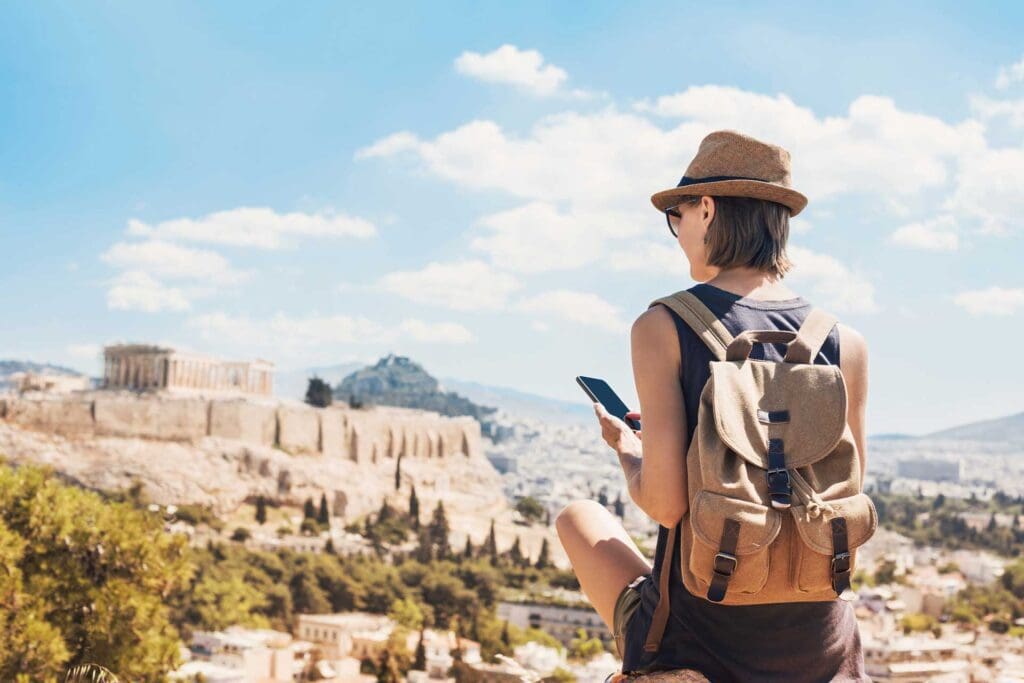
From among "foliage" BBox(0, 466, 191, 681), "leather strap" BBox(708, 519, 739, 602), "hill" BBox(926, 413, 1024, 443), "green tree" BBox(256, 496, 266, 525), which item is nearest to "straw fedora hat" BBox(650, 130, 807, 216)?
"leather strap" BBox(708, 519, 739, 602)

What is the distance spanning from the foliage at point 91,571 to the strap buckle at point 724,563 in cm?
569

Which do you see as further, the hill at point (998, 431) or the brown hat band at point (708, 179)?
the hill at point (998, 431)

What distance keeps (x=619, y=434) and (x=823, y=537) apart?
40 cm

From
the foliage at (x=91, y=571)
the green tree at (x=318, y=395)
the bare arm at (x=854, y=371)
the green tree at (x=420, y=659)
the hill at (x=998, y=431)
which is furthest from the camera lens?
the hill at (x=998, y=431)

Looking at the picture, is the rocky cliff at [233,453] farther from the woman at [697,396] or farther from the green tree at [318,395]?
the woman at [697,396]

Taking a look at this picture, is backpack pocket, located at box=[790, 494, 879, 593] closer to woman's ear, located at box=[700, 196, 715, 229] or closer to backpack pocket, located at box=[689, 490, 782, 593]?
backpack pocket, located at box=[689, 490, 782, 593]

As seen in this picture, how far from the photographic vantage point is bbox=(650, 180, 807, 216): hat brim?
167 centimetres

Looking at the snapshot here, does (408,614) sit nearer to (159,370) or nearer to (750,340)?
(159,370)

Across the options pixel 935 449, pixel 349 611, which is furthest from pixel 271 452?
pixel 935 449

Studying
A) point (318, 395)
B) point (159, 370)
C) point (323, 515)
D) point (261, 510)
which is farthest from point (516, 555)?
point (159, 370)

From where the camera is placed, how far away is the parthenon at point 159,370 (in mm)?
43000

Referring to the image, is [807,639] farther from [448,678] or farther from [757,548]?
[448,678]

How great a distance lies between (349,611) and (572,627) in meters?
6.27

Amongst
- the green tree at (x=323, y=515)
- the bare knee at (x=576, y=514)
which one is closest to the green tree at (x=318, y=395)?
the green tree at (x=323, y=515)
